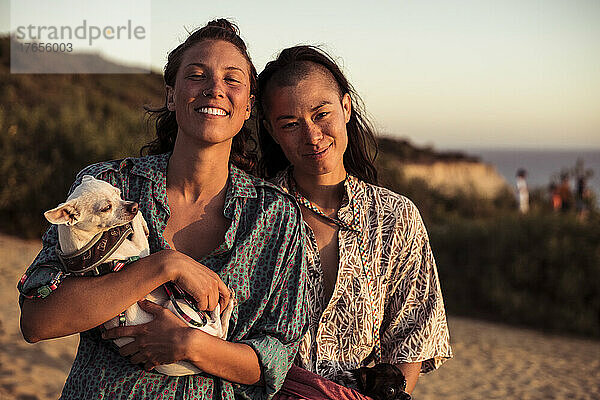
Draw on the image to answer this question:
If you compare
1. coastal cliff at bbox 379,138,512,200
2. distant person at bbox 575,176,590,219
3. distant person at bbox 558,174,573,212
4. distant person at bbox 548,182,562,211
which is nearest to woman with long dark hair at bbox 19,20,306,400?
distant person at bbox 575,176,590,219

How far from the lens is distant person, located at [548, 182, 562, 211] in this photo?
19.9 m

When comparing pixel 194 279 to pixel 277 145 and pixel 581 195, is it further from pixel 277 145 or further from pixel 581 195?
pixel 581 195

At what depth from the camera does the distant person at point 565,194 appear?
64.2 ft

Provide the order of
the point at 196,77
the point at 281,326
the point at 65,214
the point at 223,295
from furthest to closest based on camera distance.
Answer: the point at 196,77 < the point at 281,326 < the point at 223,295 < the point at 65,214

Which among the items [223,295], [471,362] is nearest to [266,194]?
[223,295]

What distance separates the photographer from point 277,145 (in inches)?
144

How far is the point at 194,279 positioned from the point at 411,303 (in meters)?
1.26

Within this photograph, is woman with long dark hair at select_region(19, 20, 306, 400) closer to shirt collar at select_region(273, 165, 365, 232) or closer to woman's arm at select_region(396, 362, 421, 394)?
shirt collar at select_region(273, 165, 365, 232)

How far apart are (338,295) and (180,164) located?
0.97 m

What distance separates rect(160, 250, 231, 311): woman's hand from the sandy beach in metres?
5.88

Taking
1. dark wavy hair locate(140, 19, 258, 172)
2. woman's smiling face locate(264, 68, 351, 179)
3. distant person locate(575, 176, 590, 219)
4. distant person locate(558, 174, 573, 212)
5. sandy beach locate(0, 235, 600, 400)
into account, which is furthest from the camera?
distant person locate(558, 174, 573, 212)

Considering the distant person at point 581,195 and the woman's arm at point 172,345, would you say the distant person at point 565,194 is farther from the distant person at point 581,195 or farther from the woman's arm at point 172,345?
the woman's arm at point 172,345

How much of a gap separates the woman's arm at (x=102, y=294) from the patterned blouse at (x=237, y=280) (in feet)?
0.31

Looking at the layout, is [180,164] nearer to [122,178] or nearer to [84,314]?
[122,178]
